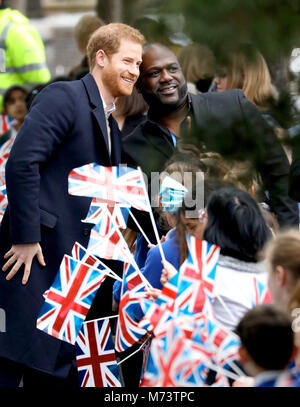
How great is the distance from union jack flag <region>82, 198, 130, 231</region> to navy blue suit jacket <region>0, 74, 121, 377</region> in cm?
12

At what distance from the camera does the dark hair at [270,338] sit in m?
2.54

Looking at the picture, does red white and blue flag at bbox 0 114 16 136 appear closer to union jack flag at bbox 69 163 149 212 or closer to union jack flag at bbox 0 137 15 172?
union jack flag at bbox 0 137 15 172

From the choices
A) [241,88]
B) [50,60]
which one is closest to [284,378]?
[241,88]

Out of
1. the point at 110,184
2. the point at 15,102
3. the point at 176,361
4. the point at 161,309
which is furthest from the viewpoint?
the point at 15,102

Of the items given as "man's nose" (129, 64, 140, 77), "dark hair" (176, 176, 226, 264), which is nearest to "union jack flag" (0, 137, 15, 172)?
"man's nose" (129, 64, 140, 77)

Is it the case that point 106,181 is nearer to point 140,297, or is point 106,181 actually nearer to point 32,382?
point 140,297

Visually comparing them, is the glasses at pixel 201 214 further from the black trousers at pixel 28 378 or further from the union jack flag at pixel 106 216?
the black trousers at pixel 28 378

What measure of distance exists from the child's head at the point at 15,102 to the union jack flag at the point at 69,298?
8.80 feet

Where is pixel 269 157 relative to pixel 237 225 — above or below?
above

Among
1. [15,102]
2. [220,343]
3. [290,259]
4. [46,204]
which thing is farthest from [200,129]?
[15,102]

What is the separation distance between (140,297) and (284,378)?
0.75 metres

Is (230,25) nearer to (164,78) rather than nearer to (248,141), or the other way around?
(248,141)

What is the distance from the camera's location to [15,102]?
5.88 meters

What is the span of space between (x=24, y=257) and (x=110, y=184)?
460 millimetres
